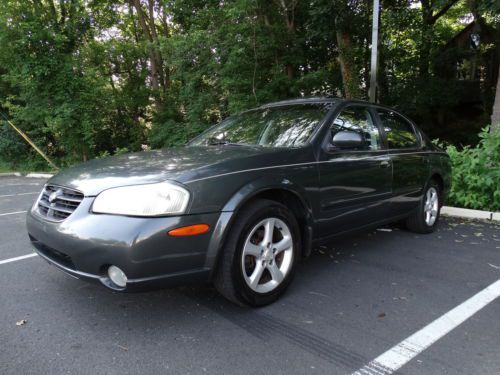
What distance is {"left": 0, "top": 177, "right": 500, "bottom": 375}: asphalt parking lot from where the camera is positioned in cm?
218

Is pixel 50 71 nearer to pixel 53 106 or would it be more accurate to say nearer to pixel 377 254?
pixel 53 106

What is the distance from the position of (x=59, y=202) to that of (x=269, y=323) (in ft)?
5.53

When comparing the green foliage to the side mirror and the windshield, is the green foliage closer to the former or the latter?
the windshield

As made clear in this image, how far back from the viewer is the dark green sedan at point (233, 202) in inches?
91.8

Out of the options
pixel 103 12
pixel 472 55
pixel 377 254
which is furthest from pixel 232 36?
pixel 472 55

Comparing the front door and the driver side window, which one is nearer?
the front door

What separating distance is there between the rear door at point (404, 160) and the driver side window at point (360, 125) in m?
0.19

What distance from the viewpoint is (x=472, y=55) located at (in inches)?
792

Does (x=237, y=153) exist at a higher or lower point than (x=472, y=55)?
lower

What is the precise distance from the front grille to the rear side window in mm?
3017

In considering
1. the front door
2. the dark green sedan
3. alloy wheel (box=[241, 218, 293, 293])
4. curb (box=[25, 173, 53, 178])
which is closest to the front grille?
the dark green sedan

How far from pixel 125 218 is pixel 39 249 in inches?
39.4

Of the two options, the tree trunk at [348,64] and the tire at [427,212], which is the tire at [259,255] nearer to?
the tire at [427,212]

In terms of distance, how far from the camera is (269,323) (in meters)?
2.62
